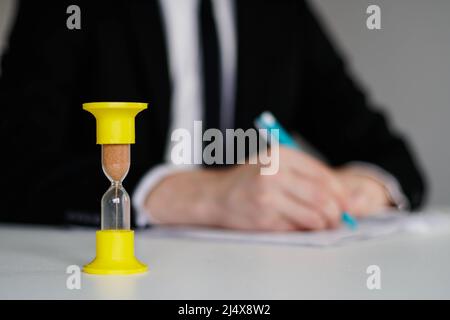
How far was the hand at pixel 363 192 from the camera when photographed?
1.20 m

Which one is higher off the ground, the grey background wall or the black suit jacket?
the grey background wall

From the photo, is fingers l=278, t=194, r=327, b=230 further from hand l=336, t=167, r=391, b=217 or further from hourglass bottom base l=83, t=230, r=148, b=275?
hourglass bottom base l=83, t=230, r=148, b=275

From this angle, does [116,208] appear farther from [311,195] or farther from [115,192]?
[311,195]

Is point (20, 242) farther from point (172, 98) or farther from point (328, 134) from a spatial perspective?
point (328, 134)

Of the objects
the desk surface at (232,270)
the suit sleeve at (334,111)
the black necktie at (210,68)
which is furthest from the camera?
the suit sleeve at (334,111)

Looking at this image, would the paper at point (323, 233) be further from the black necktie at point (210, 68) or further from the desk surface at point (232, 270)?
the black necktie at point (210, 68)

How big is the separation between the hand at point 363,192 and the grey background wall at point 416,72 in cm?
123

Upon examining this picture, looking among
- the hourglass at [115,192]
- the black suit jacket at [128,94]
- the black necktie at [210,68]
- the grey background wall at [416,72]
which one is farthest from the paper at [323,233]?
the grey background wall at [416,72]

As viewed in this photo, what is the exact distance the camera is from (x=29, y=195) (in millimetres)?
1044

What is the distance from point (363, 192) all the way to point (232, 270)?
689mm

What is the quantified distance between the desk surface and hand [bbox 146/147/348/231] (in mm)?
111

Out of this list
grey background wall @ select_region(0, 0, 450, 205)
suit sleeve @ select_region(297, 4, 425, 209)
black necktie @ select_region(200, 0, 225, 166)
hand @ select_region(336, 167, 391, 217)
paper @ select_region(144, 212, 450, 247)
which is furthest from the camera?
grey background wall @ select_region(0, 0, 450, 205)

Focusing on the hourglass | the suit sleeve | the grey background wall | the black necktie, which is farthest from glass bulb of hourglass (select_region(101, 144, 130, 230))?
the grey background wall

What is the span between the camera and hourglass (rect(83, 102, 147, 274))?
0.52 meters
